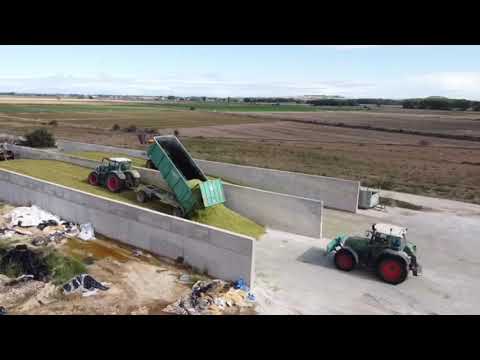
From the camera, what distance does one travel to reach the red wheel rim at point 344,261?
1124cm

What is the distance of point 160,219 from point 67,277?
3.18 meters

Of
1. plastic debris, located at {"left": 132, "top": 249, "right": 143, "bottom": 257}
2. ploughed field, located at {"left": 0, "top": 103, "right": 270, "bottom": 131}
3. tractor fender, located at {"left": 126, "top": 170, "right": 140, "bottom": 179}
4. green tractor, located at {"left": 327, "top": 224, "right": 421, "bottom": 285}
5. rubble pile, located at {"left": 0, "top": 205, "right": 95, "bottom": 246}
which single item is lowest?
plastic debris, located at {"left": 132, "top": 249, "right": 143, "bottom": 257}

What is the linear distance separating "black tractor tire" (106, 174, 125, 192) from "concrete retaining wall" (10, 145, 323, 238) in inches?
58.0

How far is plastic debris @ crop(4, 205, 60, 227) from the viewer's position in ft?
46.5

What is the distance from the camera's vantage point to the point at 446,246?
1394 centimetres

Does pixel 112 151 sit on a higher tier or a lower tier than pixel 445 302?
higher

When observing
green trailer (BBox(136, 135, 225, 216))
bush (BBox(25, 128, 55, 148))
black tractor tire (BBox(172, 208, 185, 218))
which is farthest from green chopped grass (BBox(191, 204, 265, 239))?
bush (BBox(25, 128, 55, 148))

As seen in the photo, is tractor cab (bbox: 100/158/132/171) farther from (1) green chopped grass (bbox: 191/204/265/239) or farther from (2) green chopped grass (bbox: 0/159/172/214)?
(1) green chopped grass (bbox: 191/204/265/239)

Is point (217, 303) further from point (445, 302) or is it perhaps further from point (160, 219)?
point (445, 302)

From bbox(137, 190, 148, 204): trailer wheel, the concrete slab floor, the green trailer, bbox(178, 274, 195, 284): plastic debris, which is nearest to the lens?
the concrete slab floor

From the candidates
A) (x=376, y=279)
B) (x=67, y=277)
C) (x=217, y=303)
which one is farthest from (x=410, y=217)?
(x=67, y=277)

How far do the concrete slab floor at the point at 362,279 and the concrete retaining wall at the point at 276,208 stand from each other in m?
0.49

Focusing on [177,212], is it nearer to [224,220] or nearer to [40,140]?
[224,220]
